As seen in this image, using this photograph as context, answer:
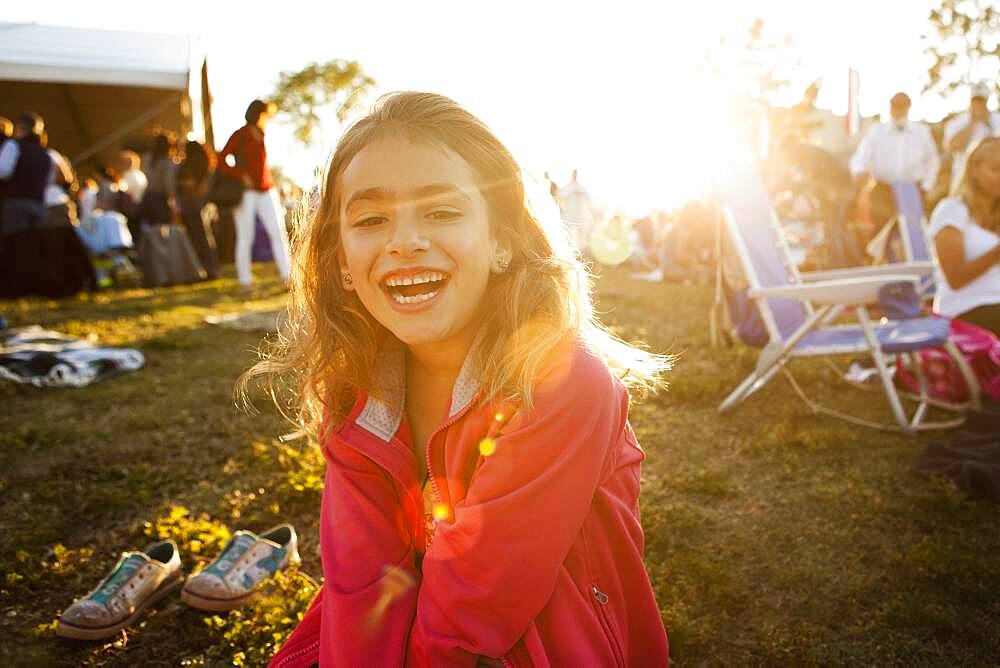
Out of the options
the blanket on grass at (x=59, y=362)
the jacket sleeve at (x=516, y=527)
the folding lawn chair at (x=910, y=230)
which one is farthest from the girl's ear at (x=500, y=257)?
the folding lawn chair at (x=910, y=230)

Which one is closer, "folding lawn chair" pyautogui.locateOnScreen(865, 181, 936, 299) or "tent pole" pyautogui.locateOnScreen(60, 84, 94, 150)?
"folding lawn chair" pyautogui.locateOnScreen(865, 181, 936, 299)

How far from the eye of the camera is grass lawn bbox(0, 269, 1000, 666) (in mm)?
1995

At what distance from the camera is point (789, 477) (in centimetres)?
296

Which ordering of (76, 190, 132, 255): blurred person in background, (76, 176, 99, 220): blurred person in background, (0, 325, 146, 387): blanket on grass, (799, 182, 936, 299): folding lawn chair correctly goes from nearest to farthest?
1. (0, 325, 146, 387): blanket on grass
2. (799, 182, 936, 299): folding lawn chair
3. (76, 190, 132, 255): blurred person in background
4. (76, 176, 99, 220): blurred person in background

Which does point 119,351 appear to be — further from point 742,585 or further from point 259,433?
point 742,585

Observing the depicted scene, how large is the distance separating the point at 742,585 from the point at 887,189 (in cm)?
659

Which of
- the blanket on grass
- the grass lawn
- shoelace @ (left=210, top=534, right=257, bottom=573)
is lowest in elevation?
the grass lawn

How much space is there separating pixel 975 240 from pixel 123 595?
13.2 feet

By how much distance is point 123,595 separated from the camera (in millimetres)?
2125

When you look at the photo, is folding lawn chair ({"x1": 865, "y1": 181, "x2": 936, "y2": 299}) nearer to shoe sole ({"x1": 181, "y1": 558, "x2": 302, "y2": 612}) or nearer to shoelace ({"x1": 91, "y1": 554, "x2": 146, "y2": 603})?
shoe sole ({"x1": 181, "y1": 558, "x2": 302, "y2": 612})

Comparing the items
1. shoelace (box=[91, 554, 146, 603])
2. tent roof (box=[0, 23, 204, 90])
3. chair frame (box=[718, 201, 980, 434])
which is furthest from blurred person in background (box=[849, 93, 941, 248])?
tent roof (box=[0, 23, 204, 90])

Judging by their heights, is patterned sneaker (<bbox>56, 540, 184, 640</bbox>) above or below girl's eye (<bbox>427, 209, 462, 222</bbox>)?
below

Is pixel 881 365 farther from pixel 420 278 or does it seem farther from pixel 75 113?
pixel 75 113

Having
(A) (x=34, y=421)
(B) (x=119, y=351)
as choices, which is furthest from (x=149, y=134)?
(A) (x=34, y=421)
